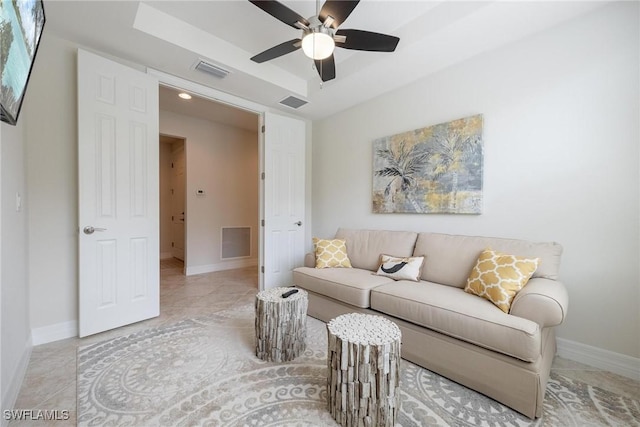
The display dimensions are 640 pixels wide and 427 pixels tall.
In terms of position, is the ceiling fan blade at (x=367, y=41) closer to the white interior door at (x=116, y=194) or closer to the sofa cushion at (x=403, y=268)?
the sofa cushion at (x=403, y=268)

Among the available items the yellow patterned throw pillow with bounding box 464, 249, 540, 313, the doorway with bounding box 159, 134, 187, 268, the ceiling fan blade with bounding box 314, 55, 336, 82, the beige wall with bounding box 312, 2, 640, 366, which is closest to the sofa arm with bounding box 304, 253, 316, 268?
the beige wall with bounding box 312, 2, 640, 366

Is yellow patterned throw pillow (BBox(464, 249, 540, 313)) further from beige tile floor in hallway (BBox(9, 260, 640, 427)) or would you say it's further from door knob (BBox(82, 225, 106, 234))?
door knob (BBox(82, 225, 106, 234))

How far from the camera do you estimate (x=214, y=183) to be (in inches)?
185

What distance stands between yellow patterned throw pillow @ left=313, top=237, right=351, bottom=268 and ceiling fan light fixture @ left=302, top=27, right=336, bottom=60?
1.81m

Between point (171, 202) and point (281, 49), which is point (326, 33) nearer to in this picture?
point (281, 49)

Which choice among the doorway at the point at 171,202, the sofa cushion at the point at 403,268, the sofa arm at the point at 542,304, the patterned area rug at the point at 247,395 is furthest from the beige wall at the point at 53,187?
the sofa arm at the point at 542,304

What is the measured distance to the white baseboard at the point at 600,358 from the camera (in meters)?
1.67

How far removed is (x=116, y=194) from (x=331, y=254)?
6.81 ft

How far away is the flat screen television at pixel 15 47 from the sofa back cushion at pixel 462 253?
2664 millimetres

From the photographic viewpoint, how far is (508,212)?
2.18 metres

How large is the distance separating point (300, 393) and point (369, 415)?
1.47 ft

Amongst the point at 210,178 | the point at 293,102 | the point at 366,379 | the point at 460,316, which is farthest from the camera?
the point at 210,178

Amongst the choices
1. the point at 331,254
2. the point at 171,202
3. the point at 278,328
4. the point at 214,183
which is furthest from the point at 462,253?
the point at 171,202

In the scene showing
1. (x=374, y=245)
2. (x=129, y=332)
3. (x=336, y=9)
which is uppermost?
(x=336, y=9)
